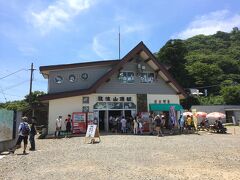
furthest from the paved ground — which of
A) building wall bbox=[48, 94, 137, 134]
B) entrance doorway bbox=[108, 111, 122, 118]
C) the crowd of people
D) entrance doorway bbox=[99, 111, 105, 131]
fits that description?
entrance doorway bbox=[108, 111, 122, 118]

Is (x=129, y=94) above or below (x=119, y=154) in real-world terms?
above

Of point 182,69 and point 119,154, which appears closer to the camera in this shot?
point 119,154

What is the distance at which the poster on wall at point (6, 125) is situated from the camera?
13650mm

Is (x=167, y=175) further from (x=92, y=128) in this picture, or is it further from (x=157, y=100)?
(x=157, y=100)

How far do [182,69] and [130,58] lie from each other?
1437 inches

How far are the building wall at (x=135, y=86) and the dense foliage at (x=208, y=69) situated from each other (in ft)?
78.5

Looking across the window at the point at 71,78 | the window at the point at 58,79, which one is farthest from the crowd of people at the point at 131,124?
the window at the point at 58,79

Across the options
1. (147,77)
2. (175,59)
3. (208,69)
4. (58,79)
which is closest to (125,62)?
(147,77)

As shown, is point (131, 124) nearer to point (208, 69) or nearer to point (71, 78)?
point (71, 78)

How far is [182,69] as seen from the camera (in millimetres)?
59188

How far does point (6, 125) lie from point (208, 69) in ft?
186

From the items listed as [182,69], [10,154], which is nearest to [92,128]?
[10,154]

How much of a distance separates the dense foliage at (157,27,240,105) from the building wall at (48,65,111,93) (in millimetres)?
26267

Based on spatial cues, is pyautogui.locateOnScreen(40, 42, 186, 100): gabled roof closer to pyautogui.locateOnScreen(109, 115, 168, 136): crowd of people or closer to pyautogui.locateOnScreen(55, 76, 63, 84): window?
pyautogui.locateOnScreen(55, 76, 63, 84): window
